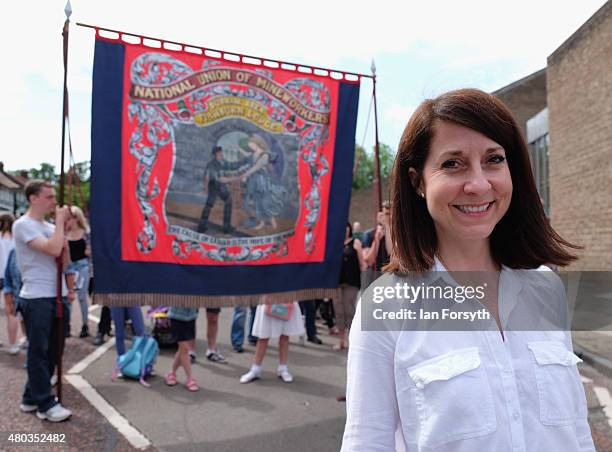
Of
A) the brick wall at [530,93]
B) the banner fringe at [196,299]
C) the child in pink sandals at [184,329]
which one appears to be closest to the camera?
the banner fringe at [196,299]

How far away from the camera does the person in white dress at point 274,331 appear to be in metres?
Answer: 5.29

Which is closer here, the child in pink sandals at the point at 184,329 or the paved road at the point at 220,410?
the paved road at the point at 220,410

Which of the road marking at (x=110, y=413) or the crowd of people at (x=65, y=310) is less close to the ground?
the crowd of people at (x=65, y=310)

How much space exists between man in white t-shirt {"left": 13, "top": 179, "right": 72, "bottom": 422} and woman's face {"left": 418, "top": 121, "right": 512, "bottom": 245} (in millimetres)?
3683

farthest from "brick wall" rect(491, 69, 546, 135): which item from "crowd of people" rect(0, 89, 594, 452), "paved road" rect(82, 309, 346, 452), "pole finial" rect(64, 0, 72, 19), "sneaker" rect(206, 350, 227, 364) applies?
"crowd of people" rect(0, 89, 594, 452)

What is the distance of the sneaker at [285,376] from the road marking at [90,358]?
2337 mm

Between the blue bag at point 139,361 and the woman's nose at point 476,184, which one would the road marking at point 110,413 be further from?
the woman's nose at point 476,184

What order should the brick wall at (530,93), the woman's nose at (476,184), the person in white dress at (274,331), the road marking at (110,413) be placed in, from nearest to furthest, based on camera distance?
the woman's nose at (476,184) → the road marking at (110,413) → the person in white dress at (274,331) → the brick wall at (530,93)

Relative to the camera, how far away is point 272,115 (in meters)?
4.38

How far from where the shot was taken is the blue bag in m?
5.15

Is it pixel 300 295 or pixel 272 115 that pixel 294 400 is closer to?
pixel 300 295

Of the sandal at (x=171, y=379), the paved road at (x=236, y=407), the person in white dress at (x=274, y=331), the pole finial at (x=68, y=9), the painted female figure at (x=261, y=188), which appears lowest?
the paved road at (x=236, y=407)

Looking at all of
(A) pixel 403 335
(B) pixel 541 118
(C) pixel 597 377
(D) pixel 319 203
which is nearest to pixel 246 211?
(D) pixel 319 203

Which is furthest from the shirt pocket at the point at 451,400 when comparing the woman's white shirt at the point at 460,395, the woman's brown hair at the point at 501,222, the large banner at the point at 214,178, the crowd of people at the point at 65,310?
the crowd of people at the point at 65,310
